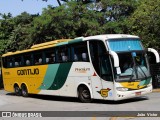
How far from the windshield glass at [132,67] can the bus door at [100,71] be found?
554 millimetres

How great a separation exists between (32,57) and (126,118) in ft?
39.0

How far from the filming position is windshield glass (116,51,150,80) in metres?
16.7

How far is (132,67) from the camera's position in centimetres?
1686

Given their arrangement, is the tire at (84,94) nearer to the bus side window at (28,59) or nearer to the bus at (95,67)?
the bus at (95,67)

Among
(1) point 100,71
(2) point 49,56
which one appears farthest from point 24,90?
(1) point 100,71

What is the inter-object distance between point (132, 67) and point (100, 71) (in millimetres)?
1409

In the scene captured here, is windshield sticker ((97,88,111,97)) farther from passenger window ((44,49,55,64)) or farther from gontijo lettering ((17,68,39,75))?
gontijo lettering ((17,68,39,75))

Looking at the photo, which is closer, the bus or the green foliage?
the bus

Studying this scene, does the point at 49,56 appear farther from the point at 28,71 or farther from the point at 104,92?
the point at 104,92

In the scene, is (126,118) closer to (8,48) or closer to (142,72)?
(142,72)

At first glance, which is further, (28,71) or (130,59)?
(28,71)

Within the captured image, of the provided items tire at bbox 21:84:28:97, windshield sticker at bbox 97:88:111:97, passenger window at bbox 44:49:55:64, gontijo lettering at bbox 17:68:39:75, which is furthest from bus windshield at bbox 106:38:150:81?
tire at bbox 21:84:28:97

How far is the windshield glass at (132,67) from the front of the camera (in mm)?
16656

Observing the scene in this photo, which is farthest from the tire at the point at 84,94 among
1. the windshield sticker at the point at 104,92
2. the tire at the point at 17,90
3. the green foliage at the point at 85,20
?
the green foliage at the point at 85,20
